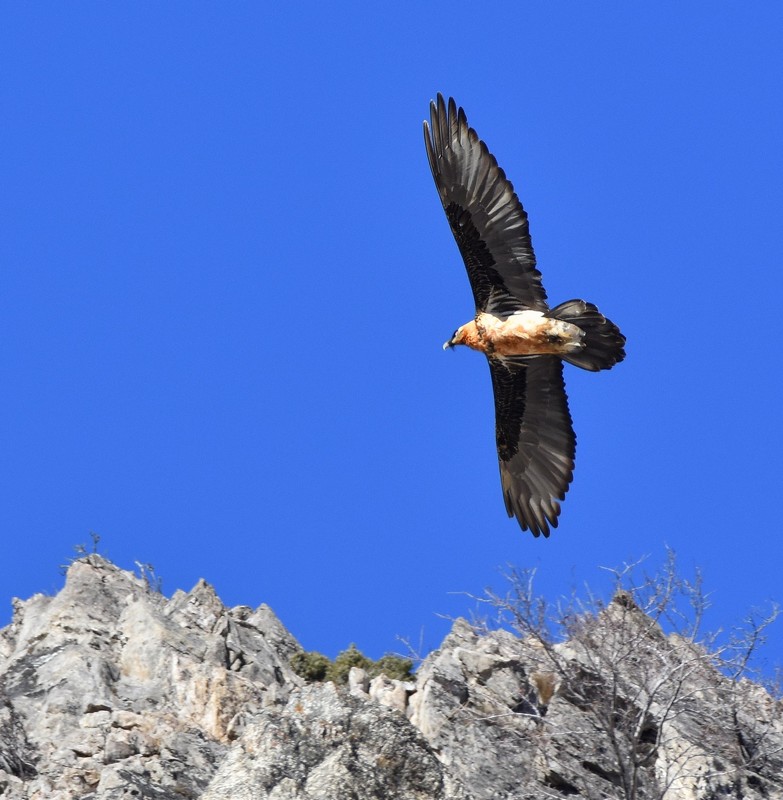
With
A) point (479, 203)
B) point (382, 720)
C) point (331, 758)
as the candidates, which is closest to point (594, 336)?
point (479, 203)

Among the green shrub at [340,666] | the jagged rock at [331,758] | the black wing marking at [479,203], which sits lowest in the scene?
the jagged rock at [331,758]

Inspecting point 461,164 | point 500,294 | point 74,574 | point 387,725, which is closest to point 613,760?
point 387,725

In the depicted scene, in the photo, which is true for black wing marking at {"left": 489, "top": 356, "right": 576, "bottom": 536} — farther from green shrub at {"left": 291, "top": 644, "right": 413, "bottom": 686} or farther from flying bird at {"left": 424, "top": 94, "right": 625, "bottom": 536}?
green shrub at {"left": 291, "top": 644, "right": 413, "bottom": 686}

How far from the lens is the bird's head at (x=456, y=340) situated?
1523 centimetres

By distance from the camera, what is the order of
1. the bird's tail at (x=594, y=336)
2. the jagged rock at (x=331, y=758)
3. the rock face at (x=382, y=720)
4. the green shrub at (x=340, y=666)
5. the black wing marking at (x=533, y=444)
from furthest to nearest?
the green shrub at (x=340, y=666), the black wing marking at (x=533, y=444), the bird's tail at (x=594, y=336), the rock face at (x=382, y=720), the jagged rock at (x=331, y=758)

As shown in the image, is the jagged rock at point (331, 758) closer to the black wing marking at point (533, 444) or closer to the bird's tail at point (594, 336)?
the black wing marking at point (533, 444)

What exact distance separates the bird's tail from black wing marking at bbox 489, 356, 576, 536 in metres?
1.58

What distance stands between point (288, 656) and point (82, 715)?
17.6 feet

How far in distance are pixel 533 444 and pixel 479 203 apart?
9.96 ft

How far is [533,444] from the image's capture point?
1620 centimetres

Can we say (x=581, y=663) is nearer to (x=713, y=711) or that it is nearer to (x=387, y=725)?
(x=713, y=711)

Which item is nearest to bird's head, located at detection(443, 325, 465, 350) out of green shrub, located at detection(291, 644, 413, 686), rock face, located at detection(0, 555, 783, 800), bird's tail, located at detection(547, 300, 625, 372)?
bird's tail, located at detection(547, 300, 625, 372)

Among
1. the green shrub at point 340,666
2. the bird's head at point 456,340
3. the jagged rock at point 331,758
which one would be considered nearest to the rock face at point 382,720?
the jagged rock at point 331,758

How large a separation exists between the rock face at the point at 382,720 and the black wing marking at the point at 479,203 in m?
4.61
